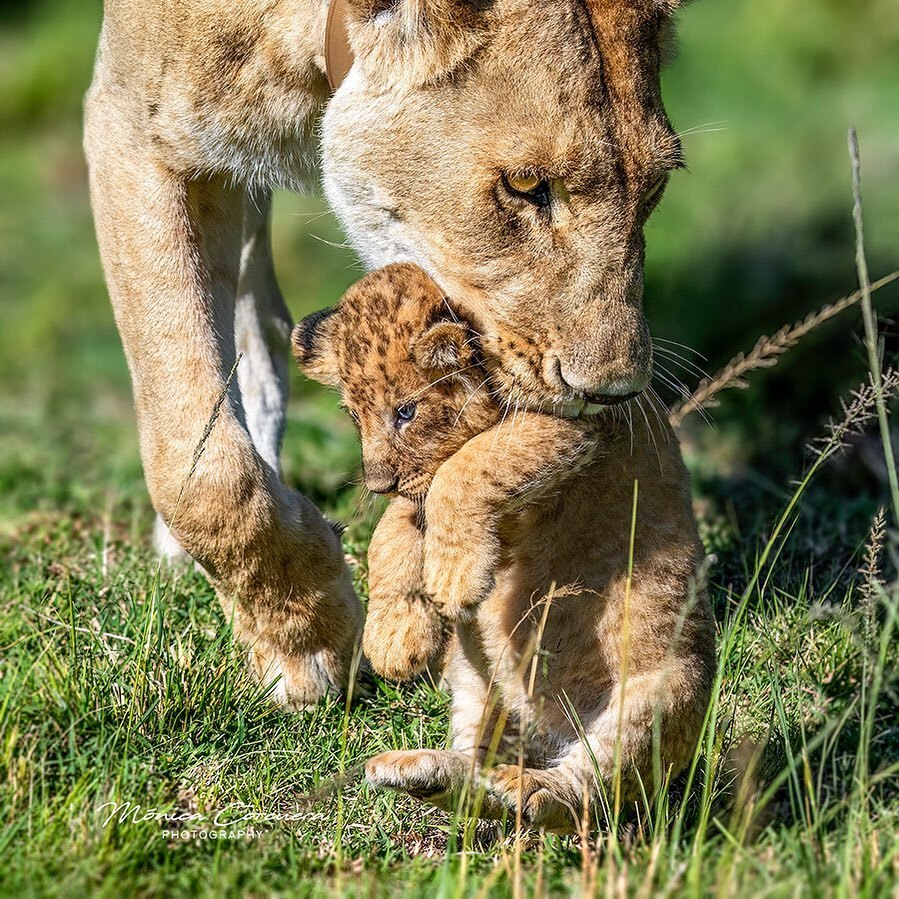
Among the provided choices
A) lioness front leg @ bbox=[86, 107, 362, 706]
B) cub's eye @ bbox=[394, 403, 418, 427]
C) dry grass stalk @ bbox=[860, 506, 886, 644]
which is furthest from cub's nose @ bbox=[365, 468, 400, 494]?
dry grass stalk @ bbox=[860, 506, 886, 644]

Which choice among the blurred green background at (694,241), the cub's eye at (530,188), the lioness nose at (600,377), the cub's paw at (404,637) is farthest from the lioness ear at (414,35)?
the cub's paw at (404,637)

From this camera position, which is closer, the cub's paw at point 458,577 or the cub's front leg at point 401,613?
the cub's paw at point 458,577

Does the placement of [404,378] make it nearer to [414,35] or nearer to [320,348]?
[320,348]

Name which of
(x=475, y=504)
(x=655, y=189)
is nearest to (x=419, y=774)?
(x=475, y=504)

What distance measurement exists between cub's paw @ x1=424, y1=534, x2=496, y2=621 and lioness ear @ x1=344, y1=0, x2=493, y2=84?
108cm

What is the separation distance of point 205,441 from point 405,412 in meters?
0.68

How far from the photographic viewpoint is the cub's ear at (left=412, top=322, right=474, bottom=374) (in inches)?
113

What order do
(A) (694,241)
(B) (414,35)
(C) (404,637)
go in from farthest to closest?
(A) (694,241)
(B) (414,35)
(C) (404,637)

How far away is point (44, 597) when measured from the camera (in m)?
3.56

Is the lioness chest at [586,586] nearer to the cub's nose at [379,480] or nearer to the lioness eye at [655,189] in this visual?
the cub's nose at [379,480]

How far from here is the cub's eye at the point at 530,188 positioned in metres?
3.02

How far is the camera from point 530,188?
303cm

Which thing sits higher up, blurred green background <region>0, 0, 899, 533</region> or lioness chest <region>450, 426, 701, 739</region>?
blurred green background <region>0, 0, 899, 533</region>

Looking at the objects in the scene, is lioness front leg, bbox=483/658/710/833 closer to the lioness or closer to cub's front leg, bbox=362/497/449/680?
cub's front leg, bbox=362/497/449/680
